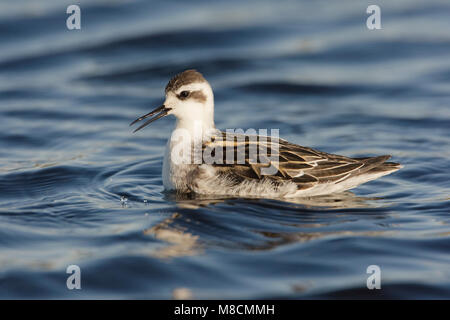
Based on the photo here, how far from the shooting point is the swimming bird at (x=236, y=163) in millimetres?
9180

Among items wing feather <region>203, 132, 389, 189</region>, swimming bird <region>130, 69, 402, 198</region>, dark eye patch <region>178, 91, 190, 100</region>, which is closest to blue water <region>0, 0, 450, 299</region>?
swimming bird <region>130, 69, 402, 198</region>

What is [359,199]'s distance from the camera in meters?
9.61

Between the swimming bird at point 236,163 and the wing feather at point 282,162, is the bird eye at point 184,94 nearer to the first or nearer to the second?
the swimming bird at point 236,163

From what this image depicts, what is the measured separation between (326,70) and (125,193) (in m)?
7.77

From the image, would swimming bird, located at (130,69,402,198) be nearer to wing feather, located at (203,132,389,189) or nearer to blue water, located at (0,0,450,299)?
wing feather, located at (203,132,389,189)

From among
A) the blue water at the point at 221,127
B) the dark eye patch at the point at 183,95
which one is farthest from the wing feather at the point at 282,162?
the dark eye patch at the point at 183,95

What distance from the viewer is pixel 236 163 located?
9180 mm

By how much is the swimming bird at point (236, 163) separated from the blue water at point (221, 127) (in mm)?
220

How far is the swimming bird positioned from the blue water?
0.22 metres

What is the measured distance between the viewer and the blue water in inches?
302

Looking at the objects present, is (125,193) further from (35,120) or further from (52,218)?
(35,120)

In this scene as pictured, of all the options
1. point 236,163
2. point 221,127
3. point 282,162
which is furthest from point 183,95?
point 221,127

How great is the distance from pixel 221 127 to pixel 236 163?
408cm
